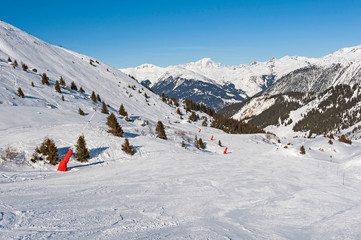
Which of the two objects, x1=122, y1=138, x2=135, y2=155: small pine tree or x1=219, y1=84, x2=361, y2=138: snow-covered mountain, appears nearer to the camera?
x1=122, y1=138, x2=135, y2=155: small pine tree

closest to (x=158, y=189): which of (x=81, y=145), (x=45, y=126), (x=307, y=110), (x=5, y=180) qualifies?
(x=5, y=180)

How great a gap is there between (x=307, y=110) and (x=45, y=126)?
8247 inches

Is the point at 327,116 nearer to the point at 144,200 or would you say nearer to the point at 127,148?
the point at 127,148

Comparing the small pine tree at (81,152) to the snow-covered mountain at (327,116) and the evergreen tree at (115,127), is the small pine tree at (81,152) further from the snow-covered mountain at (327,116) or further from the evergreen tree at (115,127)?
the snow-covered mountain at (327,116)

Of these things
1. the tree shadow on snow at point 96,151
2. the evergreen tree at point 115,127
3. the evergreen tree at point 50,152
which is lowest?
the tree shadow on snow at point 96,151

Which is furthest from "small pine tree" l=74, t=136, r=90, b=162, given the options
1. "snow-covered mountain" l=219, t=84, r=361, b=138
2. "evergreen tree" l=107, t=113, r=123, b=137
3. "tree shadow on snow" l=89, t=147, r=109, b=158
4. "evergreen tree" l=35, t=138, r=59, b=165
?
"snow-covered mountain" l=219, t=84, r=361, b=138

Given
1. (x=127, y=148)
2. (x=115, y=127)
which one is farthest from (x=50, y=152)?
(x=115, y=127)

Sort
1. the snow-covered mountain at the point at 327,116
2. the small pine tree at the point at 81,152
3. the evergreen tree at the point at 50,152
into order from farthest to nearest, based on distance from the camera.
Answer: the snow-covered mountain at the point at 327,116 < the small pine tree at the point at 81,152 < the evergreen tree at the point at 50,152

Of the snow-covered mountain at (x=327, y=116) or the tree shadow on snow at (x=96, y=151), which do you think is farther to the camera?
the snow-covered mountain at (x=327, y=116)

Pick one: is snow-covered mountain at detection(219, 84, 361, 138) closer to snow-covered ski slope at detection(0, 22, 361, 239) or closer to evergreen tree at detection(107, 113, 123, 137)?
evergreen tree at detection(107, 113, 123, 137)

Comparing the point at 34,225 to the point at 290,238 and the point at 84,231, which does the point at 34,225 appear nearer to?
the point at 84,231

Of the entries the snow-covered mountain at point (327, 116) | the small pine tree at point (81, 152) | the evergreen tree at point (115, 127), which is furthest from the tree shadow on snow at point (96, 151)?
the snow-covered mountain at point (327, 116)

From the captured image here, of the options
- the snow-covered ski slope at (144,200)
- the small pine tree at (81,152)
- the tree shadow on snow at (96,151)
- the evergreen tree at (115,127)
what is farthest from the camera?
the evergreen tree at (115,127)

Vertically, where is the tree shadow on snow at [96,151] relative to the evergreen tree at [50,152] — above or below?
below
